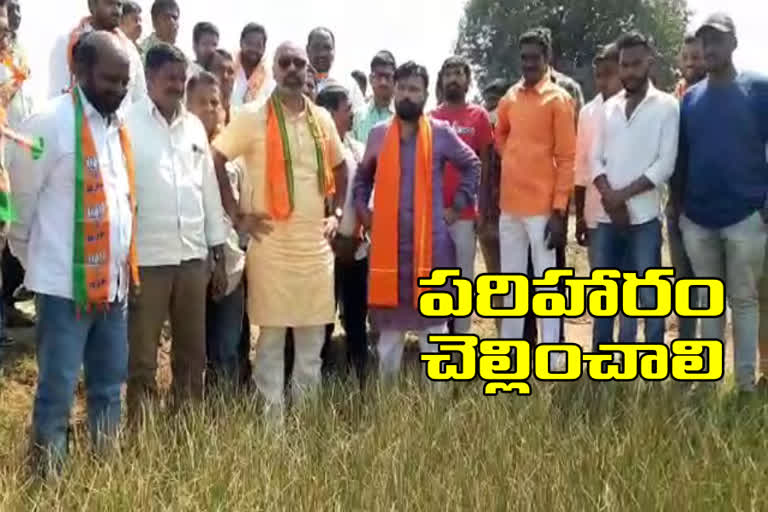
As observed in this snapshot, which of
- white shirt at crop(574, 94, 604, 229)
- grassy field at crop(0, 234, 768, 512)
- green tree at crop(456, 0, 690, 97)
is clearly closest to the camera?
grassy field at crop(0, 234, 768, 512)

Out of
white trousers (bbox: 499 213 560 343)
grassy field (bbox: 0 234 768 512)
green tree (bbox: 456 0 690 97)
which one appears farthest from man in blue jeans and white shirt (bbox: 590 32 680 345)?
green tree (bbox: 456 0 690 97)

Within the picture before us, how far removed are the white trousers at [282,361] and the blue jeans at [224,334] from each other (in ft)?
0.74

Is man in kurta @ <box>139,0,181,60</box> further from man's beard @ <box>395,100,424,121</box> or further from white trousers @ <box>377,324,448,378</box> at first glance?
white trousers @ <box>377,324,448,378</box>

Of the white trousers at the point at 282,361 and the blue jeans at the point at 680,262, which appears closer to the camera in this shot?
the white trousers at the point at 282,361

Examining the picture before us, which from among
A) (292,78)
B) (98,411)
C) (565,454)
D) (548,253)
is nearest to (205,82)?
(292,78)

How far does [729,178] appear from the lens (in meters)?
5.48

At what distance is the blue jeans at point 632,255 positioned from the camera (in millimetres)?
5715

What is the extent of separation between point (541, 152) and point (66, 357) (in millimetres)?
3207

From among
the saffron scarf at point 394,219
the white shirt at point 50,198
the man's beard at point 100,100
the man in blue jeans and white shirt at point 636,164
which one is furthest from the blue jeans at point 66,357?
the man in blue jeans and white shirt at point 636,164

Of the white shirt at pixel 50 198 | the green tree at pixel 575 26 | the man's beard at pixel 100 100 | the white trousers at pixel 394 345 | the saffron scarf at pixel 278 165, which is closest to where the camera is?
the white shirt at pixel 50 198

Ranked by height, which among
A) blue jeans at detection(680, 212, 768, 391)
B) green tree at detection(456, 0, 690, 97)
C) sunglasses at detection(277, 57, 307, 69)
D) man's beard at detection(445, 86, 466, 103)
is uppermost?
green tree at detection(456, 0, 690, 97)

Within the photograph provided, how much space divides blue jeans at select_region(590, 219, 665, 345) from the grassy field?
27.1 inches

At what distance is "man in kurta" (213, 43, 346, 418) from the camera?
512 centimetres

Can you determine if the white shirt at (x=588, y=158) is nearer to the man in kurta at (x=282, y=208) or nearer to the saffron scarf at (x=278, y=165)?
the man in kurta at (x=282, y=208)
